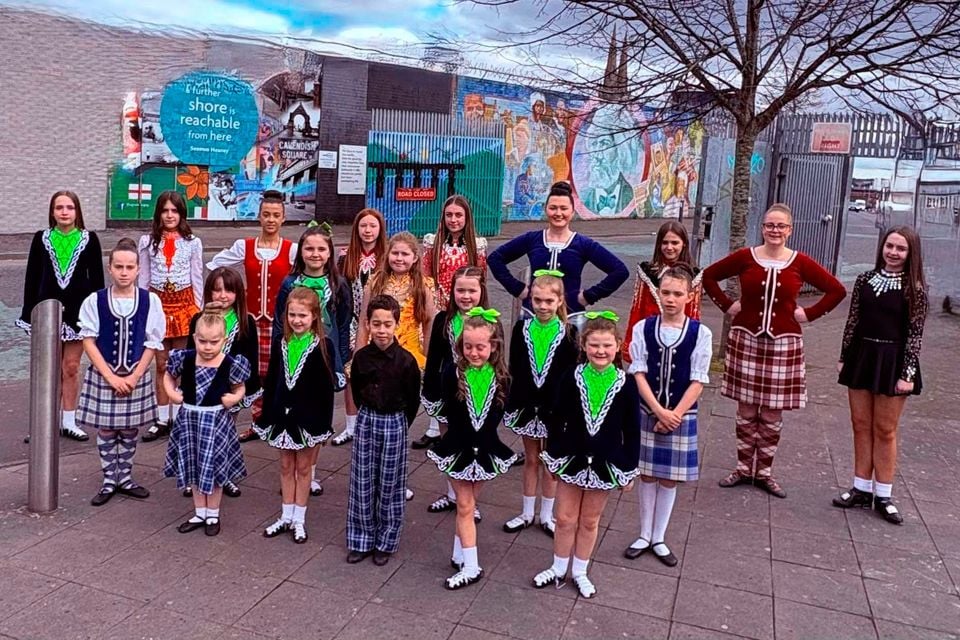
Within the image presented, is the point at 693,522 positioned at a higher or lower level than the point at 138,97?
lower

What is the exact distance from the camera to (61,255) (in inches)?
241

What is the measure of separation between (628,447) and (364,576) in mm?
1441

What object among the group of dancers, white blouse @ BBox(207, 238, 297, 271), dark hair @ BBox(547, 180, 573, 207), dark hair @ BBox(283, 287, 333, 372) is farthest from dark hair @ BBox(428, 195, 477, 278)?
dark hair @ BBox(283, 287, 333, 372)

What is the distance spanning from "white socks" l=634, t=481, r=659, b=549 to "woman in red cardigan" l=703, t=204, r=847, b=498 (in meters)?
1.23

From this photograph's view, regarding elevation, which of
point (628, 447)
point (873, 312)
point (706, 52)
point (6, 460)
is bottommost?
point (6, 460)

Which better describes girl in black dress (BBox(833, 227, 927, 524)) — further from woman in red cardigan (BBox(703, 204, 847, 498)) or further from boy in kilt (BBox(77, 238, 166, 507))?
boy in kilt (BBox(77, 238, 166, 507))

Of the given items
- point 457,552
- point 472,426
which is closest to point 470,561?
point 457,552

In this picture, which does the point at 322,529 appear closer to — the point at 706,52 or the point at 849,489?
the point at 849,489

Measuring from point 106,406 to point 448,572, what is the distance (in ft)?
7.33

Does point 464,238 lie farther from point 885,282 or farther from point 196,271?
point 885,282

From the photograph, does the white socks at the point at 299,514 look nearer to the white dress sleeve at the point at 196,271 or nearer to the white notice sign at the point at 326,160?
the white dress sleeve at the point at 196,271

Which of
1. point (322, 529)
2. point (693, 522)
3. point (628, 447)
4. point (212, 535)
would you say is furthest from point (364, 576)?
point (693, 522)

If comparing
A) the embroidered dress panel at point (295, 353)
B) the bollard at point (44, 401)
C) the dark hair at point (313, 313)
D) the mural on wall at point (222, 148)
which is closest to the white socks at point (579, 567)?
the dark hair at point (313, 313)

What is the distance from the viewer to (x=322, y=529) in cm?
495
